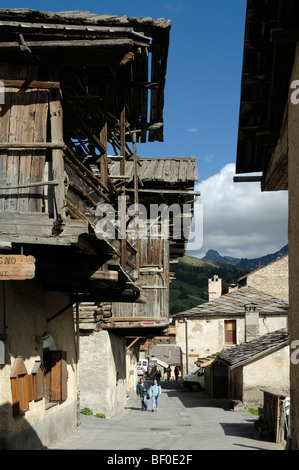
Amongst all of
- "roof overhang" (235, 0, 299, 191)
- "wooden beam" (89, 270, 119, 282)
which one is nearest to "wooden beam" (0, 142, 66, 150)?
"wooden beam" (89, 270, 119, 282)

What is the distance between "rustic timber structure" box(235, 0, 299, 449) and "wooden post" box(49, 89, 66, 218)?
252cm

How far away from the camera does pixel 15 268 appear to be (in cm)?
667

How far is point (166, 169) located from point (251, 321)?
49.9ft

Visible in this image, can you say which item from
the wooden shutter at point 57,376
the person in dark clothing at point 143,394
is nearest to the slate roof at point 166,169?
the wooden shutter at point 57,376

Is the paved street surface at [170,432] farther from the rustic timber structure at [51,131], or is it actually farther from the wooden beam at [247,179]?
the wooden beam at [247,179]

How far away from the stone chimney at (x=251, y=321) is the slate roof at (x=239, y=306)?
3.97m

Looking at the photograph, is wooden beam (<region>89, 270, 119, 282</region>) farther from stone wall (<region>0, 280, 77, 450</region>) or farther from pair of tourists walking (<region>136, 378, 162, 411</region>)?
pair of tourists walking (<region>136, 378, 162, 411</region>)

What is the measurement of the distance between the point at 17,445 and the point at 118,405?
1117cm

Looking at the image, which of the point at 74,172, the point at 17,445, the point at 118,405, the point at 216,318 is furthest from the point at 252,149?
the point at 216,318

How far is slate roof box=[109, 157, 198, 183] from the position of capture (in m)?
16.9

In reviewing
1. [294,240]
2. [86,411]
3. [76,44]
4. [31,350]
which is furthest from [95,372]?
[294,240]

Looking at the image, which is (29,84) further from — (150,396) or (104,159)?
(150,396)

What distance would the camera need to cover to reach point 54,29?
25.8 feet

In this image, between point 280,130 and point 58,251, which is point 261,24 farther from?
point 58,251
